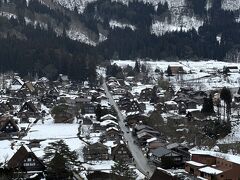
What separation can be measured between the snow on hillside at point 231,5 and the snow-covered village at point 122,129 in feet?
→ 167

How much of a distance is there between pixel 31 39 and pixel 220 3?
4951 cm

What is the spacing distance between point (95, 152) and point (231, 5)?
85.6 m

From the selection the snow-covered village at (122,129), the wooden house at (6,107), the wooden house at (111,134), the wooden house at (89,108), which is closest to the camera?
the snow-covered village at (122,129)

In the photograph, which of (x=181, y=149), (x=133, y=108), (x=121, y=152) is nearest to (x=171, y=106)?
(x=133, y=108)

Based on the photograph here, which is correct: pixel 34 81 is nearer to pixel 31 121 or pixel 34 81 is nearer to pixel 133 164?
pixel 31 121

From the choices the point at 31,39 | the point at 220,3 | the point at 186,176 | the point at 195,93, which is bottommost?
the point at 186,176

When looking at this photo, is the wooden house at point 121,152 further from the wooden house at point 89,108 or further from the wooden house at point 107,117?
the wooden house at point 89,108

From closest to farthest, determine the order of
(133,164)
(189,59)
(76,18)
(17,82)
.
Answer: (133,164) → (17,82) → (189,59) → (76,18)

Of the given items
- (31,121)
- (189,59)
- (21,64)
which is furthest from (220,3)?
(31,121)

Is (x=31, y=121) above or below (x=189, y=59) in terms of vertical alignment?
below

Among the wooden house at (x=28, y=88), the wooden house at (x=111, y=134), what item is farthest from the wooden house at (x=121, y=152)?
the wooden house at (x=28, y=88)

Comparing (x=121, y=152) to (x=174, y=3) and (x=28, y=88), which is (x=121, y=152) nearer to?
(x=28, y=88)

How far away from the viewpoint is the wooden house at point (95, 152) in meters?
26.3

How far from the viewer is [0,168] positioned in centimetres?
2119
